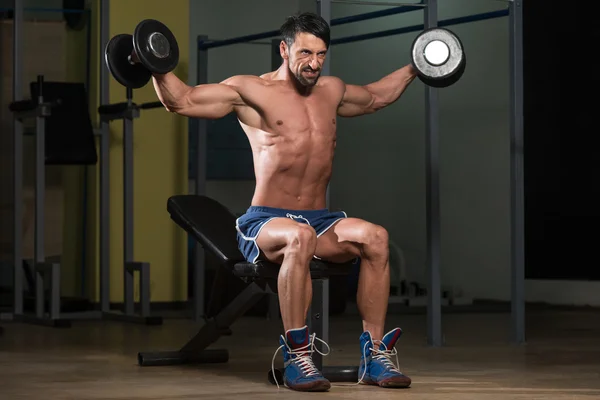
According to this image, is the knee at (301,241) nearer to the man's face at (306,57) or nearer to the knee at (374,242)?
the knee at (374,242)

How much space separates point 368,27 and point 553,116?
1719 mm

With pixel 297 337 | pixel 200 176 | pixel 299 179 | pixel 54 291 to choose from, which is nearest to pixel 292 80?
pixel 299 179

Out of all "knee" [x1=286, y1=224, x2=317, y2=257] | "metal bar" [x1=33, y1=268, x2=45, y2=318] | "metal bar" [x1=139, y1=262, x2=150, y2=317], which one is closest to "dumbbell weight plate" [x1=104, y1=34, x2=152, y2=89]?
"knee" [x1=286, y1=224, x2=317, y2=257]

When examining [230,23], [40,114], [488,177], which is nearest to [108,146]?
[40,114]

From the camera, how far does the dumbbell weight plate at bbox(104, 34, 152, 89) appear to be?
3.35m

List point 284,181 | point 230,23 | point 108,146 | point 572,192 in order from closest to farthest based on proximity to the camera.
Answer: point 284,181
point 108,146
point 572,192
point 230,23

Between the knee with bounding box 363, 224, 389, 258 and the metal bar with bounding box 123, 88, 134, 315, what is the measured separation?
2.89 metres

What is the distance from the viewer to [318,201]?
3.60 m

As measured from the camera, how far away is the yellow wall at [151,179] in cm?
662

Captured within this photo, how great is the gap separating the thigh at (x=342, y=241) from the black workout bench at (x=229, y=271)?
3 cm

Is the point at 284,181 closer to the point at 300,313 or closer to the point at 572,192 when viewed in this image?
the point at 300,313

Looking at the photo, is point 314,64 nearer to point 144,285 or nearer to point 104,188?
point 144,285

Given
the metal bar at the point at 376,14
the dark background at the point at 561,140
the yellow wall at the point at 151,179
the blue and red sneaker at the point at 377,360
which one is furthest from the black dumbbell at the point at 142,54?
the dark background at the point at 561,140

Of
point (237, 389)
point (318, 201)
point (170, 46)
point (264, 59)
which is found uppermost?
point (264, 59)
